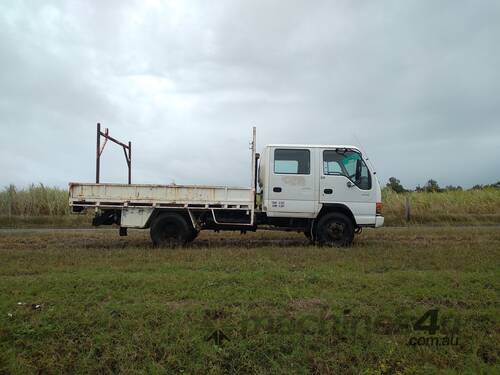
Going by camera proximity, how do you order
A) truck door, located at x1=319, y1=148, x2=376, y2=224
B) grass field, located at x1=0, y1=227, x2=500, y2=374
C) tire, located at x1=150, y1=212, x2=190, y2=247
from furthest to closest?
truck door, located at x1=319, y1=148, x2=376, y2=224
tire, located at x1=150, y1=212, x2=190, y2=247
grass field, located at x1=0, y1=227, x2=500, y2=374

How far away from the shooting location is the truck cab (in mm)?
9172

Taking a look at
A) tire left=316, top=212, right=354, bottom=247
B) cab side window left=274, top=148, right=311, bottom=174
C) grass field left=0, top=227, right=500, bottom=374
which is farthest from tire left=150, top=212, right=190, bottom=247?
tire left=316, top=212, right=354, bottom=247

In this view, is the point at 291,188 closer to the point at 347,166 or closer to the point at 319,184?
the point at 319,184

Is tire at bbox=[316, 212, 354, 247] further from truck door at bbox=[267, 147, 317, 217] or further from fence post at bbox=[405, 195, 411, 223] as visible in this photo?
fence post at bbox=[405, 195, 411, 223]

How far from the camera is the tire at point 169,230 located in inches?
355

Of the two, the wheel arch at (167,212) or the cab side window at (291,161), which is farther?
the cab side window at (291,161)

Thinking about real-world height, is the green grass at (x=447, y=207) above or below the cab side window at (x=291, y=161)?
below

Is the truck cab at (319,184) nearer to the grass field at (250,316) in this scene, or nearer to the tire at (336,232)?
the tire at (336,232)

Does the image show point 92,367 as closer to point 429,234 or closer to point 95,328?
point 95,328

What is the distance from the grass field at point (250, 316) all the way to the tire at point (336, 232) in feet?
7.80

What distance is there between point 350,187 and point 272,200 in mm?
1957

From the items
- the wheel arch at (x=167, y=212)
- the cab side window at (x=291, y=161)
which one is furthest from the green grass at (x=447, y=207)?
the wheel arch at (x=167, y=212)

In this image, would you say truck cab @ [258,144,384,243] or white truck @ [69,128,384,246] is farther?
truck cab @ [258,144,384,243]

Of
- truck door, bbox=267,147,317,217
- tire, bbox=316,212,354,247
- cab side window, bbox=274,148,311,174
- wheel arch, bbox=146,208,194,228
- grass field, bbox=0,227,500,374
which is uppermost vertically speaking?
cab side window, bbox=274,148,311,174
